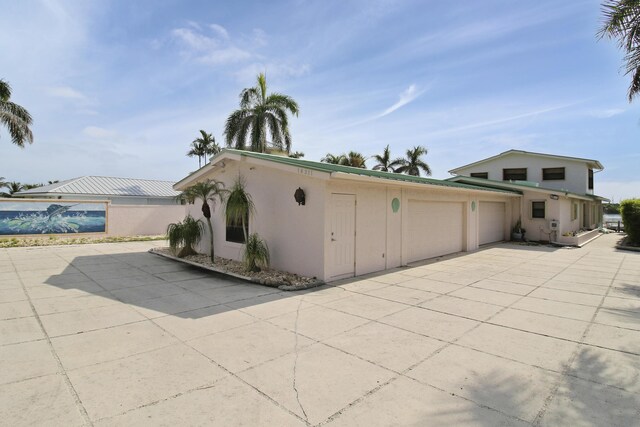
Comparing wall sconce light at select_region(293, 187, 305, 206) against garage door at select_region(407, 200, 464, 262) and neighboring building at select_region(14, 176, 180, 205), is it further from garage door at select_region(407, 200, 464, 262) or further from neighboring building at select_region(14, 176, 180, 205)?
neighboring building at select_region(14, 176, 180, 205)

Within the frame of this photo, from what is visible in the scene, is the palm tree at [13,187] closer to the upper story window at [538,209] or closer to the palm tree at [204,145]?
the palm tree at [204,145]

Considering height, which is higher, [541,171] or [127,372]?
[541,171]

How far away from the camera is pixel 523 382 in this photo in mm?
3461

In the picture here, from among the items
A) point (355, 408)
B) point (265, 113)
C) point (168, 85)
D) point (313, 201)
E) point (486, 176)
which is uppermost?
point (265, 113)

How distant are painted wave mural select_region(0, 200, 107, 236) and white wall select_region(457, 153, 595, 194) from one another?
25659mm

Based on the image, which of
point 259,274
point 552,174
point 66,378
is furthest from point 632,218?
point 66,378

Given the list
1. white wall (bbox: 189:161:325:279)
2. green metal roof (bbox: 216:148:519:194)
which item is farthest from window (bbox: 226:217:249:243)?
green metal roof (bbox: 216:148:519:194)

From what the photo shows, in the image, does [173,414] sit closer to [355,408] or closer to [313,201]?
[355,408]

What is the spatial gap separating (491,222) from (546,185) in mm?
10320

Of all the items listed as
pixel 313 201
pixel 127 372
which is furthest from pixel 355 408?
pixel 313 201

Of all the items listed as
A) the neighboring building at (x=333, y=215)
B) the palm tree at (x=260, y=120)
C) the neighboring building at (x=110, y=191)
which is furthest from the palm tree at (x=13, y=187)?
the neighboring building at (x=333, y=215)

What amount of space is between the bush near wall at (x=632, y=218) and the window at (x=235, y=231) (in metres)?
17.0

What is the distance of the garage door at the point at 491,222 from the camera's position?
15.8m

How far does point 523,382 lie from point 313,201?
17.9 feet
